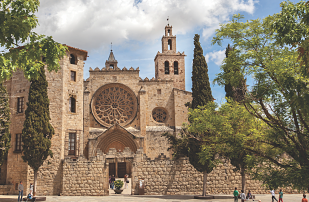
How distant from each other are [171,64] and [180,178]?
19209 mm

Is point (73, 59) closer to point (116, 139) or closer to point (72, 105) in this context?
point (72, 105)

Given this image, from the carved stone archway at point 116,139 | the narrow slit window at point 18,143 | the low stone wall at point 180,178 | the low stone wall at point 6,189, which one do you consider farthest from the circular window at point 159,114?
the low stone wall at point 6,189

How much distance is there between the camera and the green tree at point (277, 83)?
7.93 m

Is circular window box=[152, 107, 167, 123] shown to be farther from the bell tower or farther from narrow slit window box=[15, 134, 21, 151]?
narrow slit window box=[15, 134, 21, 151]

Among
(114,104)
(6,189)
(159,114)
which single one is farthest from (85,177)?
(159,114)

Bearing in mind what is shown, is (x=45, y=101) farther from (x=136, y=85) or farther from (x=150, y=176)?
(x=136, y=85)

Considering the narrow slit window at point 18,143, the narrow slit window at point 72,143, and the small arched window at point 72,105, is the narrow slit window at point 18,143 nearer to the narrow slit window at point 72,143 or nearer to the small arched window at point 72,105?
the narrow slit window at point 72,143

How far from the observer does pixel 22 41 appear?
7.68 meters

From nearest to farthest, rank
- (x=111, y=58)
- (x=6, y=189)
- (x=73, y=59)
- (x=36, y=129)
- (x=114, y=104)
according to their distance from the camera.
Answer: (x=36, y=129) < (x=6, y=189) < (x=73, y=59) < (x=114, y=104) < (x=111, y=58)

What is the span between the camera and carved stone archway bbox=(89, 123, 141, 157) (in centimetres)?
2819

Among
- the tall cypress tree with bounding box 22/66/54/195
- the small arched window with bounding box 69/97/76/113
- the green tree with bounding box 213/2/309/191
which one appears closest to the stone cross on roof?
the small arched window with bounding box 69/97/76/113

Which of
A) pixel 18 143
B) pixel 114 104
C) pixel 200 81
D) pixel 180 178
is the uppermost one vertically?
pixel 114 104

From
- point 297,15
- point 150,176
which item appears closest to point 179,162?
point 150,176

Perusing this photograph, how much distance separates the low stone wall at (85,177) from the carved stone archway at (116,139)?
300 inches
